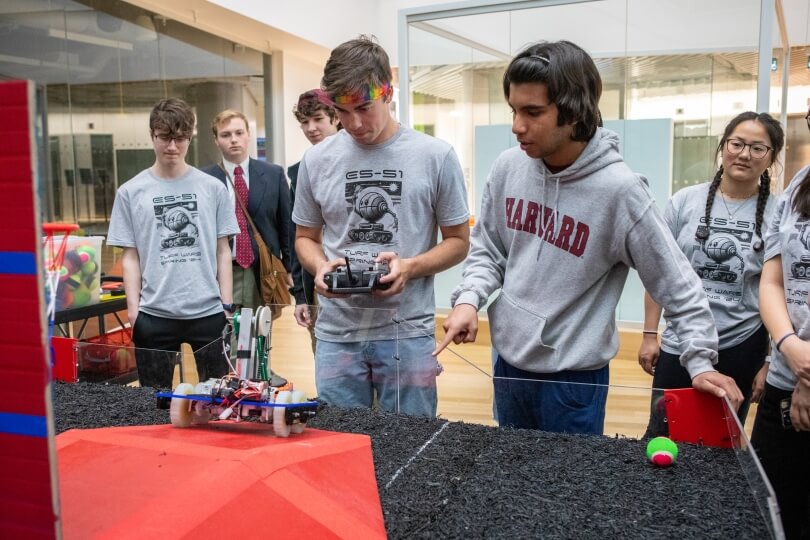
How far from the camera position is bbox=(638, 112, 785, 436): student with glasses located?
6.09ft

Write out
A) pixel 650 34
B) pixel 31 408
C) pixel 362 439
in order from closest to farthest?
pixel 31 408 < pixel 362 439 < pixel 650 34

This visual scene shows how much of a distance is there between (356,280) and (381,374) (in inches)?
8.7

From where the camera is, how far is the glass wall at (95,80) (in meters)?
4.42

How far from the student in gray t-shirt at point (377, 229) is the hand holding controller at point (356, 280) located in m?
0.02

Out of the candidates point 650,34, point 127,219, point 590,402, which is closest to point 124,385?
point 127,219

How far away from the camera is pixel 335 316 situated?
62.2 inches

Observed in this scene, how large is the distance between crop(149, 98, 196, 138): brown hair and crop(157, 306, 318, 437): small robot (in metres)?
1.12

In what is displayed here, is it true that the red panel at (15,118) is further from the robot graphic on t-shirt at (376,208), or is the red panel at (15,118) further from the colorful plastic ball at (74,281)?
the colorful plastic ball at (74,281)

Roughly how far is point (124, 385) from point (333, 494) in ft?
2.87

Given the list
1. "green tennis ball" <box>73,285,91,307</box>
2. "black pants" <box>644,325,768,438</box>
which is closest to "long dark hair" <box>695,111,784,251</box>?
"black pants" <box>644,325,768,438</box>

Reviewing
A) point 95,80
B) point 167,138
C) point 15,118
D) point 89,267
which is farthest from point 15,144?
point 95,80

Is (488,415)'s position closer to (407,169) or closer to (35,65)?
(407,169)

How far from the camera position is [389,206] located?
1.60 metres

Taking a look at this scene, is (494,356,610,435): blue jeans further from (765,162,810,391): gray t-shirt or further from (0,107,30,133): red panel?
(0,107,30,133): red panel
